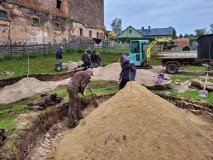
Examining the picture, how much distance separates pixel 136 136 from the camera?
543 centimetres

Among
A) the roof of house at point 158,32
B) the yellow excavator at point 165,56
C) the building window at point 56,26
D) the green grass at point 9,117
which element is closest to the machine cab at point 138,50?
the yellow excavator at point 165,56

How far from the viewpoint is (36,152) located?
270 inches

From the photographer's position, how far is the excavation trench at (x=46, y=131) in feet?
21.2

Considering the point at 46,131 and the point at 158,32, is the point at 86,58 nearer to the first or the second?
the point at 46,131

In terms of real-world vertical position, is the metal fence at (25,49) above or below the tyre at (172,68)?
above

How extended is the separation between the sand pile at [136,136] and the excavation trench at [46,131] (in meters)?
0.76

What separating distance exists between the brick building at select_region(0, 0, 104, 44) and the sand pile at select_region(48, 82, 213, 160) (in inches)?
630

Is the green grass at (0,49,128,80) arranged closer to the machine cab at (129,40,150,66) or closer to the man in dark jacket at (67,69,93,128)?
the machine cab at (129,40,150,66)

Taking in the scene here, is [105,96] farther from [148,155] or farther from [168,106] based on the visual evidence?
[148,155]

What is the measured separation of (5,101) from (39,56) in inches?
416

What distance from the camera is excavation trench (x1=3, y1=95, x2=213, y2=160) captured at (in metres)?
6.47

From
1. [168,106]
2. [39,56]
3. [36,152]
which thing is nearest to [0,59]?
[39,56]

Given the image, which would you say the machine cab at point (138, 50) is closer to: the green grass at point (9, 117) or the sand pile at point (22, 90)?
the sand pile at point (22, 90)

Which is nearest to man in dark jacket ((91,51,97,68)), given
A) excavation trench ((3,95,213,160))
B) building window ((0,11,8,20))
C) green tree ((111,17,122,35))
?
building window ((0,11,8,20))
